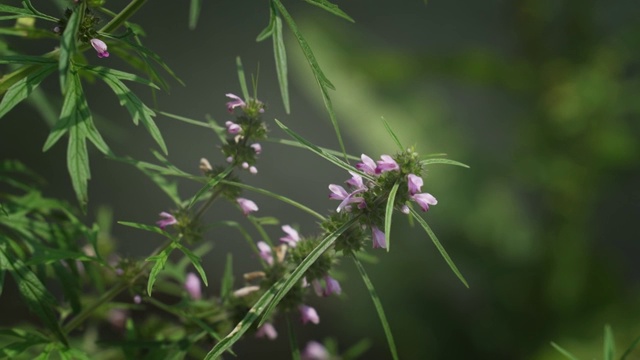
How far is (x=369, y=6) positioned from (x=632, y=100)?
38.9 inches

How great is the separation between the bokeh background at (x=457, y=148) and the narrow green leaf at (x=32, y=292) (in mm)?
1115

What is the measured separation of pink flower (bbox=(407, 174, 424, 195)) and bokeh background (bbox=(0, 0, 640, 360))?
1231 millimetres

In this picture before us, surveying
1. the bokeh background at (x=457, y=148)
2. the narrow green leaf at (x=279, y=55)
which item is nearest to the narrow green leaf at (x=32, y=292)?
the narrow green leaf at (x=279, y=55)

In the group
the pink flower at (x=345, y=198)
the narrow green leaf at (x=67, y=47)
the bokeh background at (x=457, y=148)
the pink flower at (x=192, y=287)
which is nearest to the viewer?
the narrow green leaf at (x=67, y=47)

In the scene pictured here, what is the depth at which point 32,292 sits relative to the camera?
1.60 ft

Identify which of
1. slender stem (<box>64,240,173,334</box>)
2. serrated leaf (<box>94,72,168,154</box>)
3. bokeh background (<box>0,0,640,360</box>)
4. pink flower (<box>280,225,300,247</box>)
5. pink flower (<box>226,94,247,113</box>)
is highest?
serrated leaf (<box>94,72,168,154</box>)

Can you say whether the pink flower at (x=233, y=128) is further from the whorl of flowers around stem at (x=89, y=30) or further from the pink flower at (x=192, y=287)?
the pink flower at (x=192, y=287)

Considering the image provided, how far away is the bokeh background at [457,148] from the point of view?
182 cm

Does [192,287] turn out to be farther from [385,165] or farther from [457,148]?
[457,148]

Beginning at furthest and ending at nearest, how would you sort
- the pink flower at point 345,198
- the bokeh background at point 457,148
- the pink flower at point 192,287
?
the bokeh background at point 457,148, the pink flower at point 192,287, the pink flower at point 345,198

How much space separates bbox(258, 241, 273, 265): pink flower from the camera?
55 centimetres

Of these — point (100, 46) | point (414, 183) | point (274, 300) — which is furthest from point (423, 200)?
point (100, 46)

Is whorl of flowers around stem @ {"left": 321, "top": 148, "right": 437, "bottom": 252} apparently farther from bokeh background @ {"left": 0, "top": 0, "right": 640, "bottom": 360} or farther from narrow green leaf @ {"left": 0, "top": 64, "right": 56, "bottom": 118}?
bokeh background @ {"left": 0, "top": 0, "right": 640, "bottom": 360}

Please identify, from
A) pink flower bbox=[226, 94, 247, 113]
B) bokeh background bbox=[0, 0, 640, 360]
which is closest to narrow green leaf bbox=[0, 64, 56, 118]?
pink flower bbox=[226, 94, 247, 113]
